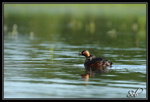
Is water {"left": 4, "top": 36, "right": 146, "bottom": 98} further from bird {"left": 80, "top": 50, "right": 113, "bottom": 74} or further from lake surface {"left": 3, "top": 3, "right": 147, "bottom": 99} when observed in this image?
bird {"left": 80, "top": 50, "right": 113, "bottom": 74}

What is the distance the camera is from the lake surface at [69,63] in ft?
44.7

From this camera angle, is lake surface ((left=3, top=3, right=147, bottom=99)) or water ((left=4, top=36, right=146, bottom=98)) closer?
water ((left=4, top=36, right=146, bottom=98))

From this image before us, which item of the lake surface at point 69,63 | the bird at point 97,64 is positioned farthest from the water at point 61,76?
the bird at point 97,64

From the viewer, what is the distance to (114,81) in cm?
1497

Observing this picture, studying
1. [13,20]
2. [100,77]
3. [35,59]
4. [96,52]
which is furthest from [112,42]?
[13,20]

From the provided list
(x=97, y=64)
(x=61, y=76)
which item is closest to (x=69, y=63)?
(x=97, y=64)

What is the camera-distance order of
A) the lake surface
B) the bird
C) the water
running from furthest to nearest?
the bird, the lake surface, the water

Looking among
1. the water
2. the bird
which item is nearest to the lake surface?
the water

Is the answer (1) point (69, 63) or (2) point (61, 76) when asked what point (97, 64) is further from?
(2) point (61, 76)

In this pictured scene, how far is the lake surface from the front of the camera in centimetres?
1363

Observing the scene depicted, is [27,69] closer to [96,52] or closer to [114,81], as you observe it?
[114,81]

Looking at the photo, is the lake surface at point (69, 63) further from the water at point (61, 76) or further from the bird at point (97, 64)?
the bird at point (97, 64)

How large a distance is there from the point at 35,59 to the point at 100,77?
175 inches

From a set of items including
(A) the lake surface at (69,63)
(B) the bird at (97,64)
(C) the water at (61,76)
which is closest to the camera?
(C) the water at (61,76)
